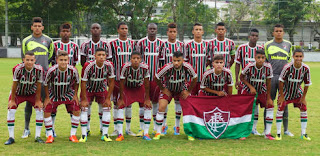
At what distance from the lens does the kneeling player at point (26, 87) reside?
6625 millimetres

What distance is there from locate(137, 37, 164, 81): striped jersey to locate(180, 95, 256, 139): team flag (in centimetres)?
94

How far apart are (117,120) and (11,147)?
70.2 inches

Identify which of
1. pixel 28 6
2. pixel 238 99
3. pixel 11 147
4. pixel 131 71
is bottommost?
pixel 11 147

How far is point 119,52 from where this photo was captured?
7.68 meters

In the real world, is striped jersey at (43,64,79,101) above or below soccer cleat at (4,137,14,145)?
above

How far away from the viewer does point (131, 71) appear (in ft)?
23.2

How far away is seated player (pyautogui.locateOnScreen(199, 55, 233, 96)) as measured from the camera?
707 centimetres

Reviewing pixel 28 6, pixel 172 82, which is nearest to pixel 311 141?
pixel 172 82

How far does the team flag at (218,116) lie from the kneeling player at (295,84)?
49 centimetres

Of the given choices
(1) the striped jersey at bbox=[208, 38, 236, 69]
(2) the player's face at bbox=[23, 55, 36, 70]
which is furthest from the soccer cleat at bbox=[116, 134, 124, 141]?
(1) the striped jersey at bbox=[208, 38, 236, 69]

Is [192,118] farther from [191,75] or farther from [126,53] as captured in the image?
[126,53]

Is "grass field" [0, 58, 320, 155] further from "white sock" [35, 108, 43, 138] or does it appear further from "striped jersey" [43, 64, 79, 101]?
"striped jersey" [43, 64, 79, 101]

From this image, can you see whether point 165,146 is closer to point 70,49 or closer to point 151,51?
point 151,51

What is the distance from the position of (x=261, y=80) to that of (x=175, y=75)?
1.51m
